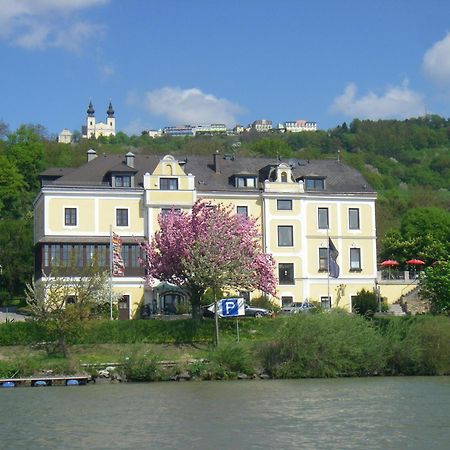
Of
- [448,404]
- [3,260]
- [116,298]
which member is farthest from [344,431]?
[3,260]

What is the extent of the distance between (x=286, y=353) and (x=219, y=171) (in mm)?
27164

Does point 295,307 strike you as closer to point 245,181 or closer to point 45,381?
point 245,181

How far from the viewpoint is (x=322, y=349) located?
48469mm

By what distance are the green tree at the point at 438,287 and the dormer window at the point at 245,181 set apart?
17.1m

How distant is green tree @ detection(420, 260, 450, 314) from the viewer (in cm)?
5809

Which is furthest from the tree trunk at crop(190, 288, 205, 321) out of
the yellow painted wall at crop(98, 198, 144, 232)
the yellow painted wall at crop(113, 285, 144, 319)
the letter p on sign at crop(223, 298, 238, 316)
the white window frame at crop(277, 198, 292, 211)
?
the white window frame at crop(277, 198, 292, 211)

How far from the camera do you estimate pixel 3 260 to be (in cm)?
7875

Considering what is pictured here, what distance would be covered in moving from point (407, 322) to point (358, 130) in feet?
435

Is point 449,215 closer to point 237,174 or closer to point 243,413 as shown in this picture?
point 237,174

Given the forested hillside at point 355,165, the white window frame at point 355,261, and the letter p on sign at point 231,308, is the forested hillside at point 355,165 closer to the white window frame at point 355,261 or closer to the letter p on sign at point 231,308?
the white window frame at point 355,261

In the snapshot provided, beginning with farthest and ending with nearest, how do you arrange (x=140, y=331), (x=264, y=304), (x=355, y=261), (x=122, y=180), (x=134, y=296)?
(x=355, y=261), (x=122, y=180), (x=134, y=296), (x=264, y=304), (x=140, y=331)

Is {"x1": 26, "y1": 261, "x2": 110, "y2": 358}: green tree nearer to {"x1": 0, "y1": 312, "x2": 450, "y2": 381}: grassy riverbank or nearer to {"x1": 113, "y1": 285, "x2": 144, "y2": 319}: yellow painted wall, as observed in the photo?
{"x1": 0, "y1": 312, "x2": 450, "y2": 381}: grassy riverbank

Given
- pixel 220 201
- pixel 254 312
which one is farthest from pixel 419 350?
pixel 220 201

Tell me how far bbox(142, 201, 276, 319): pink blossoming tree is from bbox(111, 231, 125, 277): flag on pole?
1.82 m
